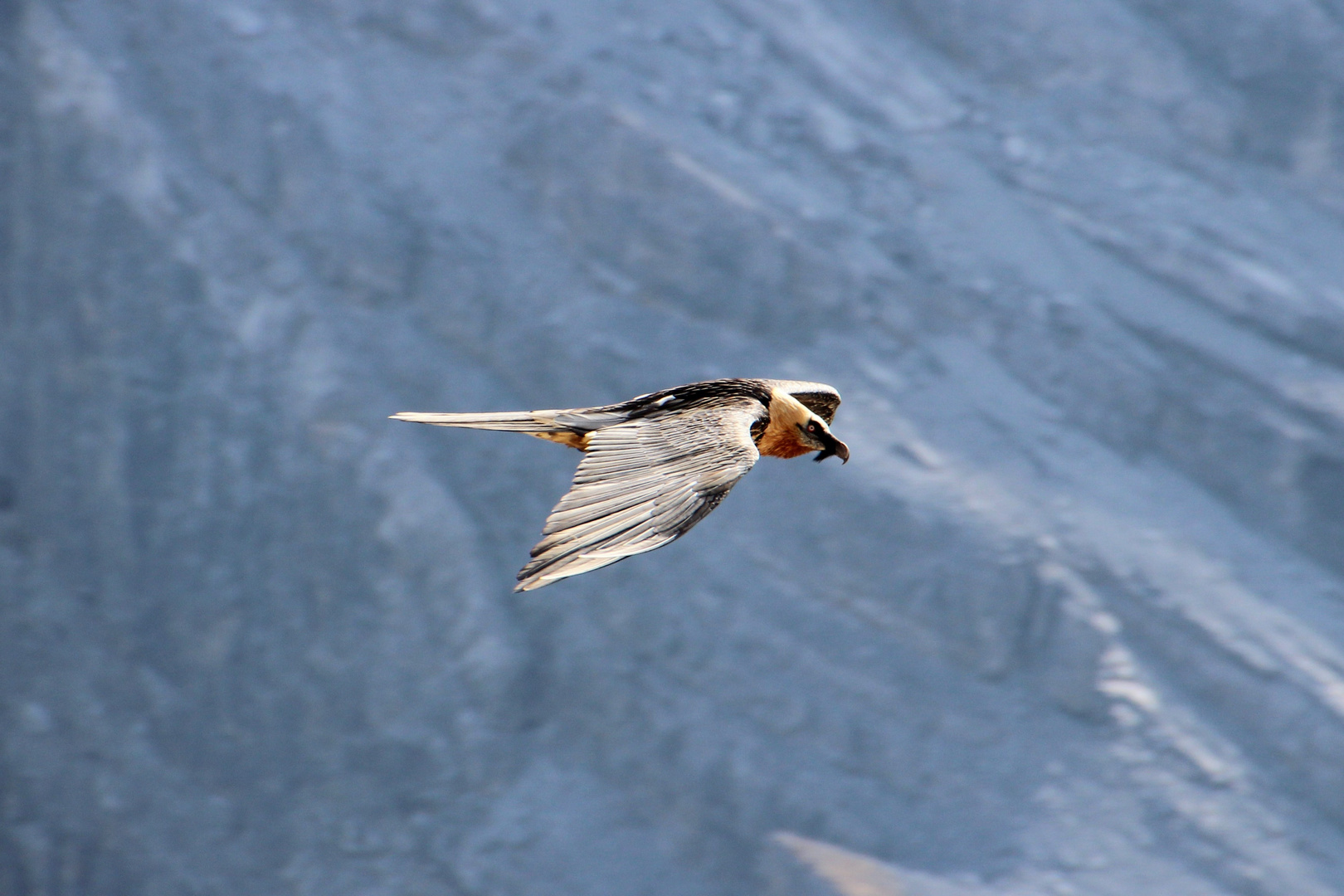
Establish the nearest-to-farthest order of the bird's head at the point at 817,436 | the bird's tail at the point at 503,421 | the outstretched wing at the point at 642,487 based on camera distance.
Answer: the outstretched wing at the point at 642,487
the bird's tail at the point at 503,421
the bird's head at the point at 817,436

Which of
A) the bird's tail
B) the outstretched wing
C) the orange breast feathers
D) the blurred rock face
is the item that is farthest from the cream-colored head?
the blurred rock face

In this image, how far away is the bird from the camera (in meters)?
7.10

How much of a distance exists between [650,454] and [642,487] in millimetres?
588

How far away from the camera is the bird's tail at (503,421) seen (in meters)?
9.20

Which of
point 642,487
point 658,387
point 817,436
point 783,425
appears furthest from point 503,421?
point 658,387

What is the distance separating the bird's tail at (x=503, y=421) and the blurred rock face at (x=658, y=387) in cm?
2465

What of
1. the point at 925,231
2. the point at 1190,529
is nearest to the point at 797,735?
the point at 1190,529

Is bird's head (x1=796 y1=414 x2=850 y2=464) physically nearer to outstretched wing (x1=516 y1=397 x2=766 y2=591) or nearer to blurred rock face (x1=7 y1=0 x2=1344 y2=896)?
outstretched wing (x1=516 y1=397 x2=766 y2=591)

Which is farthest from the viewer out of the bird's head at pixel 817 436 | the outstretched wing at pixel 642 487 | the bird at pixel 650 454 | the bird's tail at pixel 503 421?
the bird's head at pixel 817 436

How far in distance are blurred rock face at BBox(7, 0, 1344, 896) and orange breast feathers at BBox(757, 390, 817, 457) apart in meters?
23.1

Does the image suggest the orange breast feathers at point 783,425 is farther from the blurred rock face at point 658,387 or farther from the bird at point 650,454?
the blurred rock face at point 658,387

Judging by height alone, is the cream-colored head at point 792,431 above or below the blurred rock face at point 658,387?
above

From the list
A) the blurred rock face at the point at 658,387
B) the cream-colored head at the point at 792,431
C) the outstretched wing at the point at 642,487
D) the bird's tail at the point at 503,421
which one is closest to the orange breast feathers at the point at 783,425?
the cream-colored head at the point at 792,431

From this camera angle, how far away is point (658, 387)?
1439 inches
